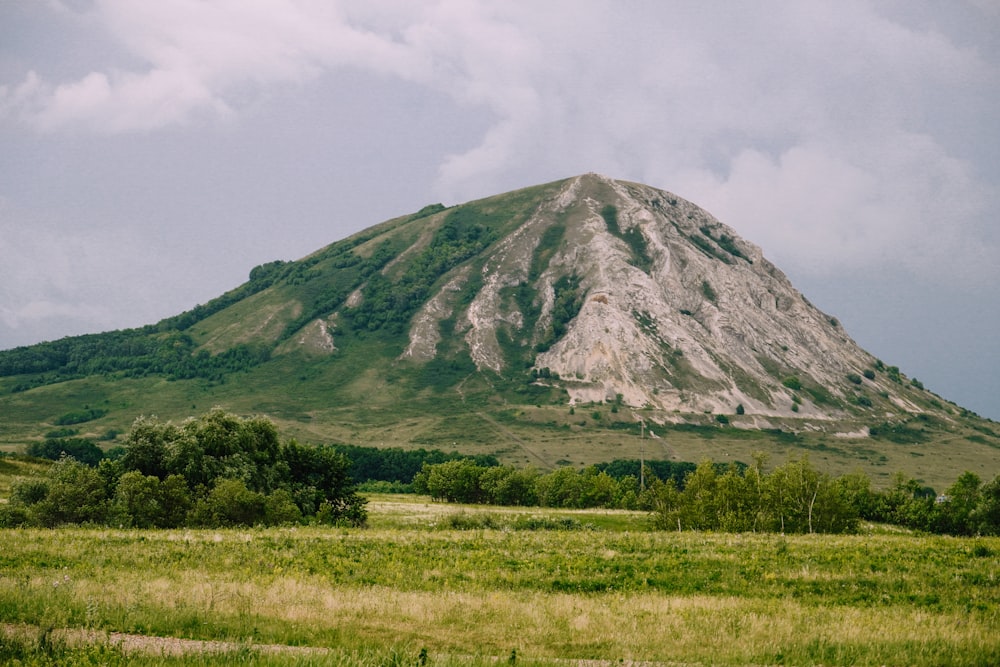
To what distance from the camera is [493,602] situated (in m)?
21.6

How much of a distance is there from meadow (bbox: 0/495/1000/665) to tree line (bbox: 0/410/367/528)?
1465 cm

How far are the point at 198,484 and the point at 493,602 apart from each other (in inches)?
1538

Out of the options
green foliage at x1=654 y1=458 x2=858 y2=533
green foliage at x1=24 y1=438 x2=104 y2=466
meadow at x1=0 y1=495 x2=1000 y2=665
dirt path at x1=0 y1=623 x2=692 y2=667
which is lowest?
green foliage at x1=24 y1=438 x2=104 y2=466

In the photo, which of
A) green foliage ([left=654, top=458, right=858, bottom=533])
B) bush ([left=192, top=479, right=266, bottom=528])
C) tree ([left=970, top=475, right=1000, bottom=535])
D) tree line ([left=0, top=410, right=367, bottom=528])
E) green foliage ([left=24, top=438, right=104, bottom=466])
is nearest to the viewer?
tree line ([left=0, top=410, right=367, bottom=528])

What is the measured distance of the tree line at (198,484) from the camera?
1955 inches

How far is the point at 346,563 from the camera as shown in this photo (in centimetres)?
2955

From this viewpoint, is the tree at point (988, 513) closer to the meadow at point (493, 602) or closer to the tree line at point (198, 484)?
the meadow at point (493, 602)

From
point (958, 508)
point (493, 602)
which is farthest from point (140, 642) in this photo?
point (958, 508)

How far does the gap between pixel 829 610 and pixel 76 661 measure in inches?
780

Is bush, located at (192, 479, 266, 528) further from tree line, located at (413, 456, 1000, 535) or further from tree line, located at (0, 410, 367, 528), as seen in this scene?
tree line, located at (413, 456, 1000, 535)

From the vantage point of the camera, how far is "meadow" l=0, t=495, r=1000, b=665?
1652 cm

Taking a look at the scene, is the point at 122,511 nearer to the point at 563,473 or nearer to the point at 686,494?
the point at 686,494

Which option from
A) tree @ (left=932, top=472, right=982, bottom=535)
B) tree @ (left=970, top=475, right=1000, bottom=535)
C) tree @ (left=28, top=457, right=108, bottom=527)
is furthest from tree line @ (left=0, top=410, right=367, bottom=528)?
tree @ (left=932, top=472, right=982, bottom=535)

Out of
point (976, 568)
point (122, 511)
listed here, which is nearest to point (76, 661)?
point (976, 568)
